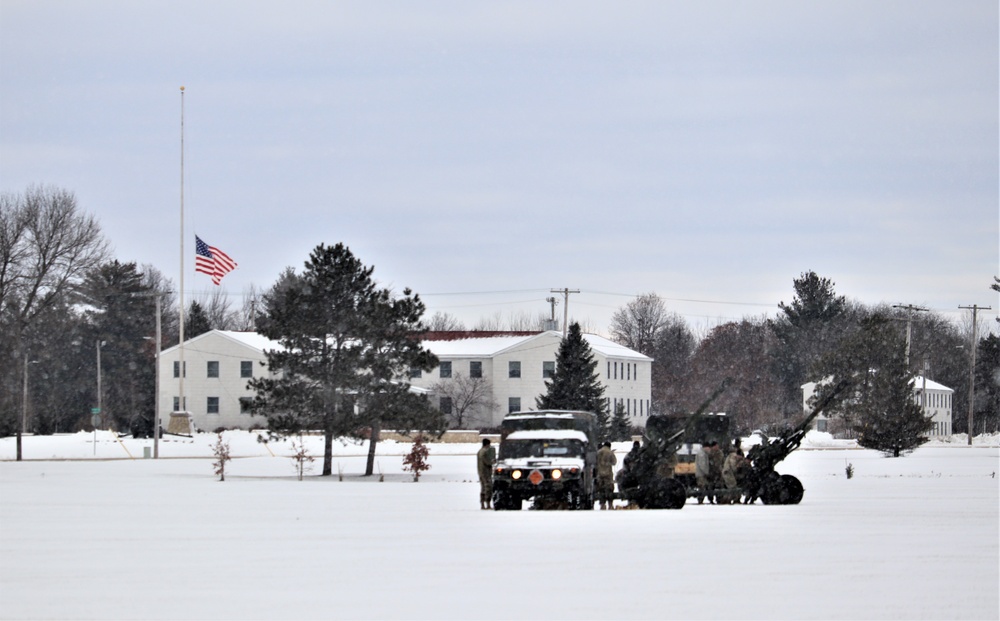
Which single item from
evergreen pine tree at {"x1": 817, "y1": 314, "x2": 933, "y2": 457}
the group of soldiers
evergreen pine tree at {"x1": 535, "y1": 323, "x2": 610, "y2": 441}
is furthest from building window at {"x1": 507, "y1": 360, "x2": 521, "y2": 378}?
the group of soldiers

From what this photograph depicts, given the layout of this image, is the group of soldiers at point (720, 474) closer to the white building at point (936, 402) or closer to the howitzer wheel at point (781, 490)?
the howitzer wheel at point (781, 490)

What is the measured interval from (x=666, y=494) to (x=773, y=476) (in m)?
2.78

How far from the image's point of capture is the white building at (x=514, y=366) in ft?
318

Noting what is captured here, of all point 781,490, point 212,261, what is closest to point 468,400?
point 212,261

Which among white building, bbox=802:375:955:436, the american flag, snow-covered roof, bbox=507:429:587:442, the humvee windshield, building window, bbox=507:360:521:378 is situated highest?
the american flag

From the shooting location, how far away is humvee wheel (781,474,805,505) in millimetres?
30000

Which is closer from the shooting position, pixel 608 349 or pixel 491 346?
pixel 491 346

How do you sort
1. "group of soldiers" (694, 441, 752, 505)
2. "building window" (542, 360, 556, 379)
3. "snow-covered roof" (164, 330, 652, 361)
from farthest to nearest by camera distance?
"building window" (542, 360, 556, 379)
"snow-covered roof" (164, 330, 652, 361)
"group of soldiers" (694, 441, 752, 505)

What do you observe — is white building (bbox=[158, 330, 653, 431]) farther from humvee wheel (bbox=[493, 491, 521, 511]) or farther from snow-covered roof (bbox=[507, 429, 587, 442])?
humvee wheel (bbox=[493, 491, 521, 511])

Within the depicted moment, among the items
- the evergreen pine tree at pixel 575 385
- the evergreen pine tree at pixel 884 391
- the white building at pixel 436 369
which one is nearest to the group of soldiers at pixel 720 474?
the evergreen pine tree at pixel 884 391

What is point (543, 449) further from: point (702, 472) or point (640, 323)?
point (640, 323)

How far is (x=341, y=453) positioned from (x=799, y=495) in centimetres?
4216

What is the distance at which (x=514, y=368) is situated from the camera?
9762 centimetres

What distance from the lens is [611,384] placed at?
99.1 metres
